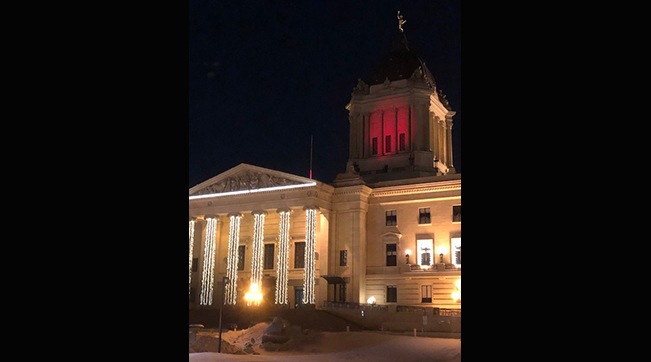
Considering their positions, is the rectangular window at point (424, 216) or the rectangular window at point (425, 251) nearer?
the rectangular window at point (425, 251)

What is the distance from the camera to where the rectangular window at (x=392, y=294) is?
5631 cm

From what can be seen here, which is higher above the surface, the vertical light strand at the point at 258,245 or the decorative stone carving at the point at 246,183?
the decorative stone carving at the point at 246,183

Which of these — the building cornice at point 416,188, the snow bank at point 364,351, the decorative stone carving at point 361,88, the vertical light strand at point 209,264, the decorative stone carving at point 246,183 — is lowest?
the snow bank at point 364,351

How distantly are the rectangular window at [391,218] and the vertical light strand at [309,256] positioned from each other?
680 centimetres

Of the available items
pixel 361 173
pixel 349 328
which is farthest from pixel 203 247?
pixel 349 328

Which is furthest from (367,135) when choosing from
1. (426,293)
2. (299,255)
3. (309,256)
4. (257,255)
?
(426,293)

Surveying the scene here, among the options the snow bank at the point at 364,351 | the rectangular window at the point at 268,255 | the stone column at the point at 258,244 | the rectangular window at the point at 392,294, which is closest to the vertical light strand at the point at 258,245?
the stone column at the point at 258,244

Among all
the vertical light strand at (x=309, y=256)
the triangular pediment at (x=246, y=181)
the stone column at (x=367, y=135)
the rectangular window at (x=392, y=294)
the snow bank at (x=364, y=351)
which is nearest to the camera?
the snow bank at (x=364, y=351)

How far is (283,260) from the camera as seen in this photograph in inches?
2281

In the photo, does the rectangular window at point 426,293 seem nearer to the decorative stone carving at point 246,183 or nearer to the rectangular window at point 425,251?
the rectangular window at point 425,251

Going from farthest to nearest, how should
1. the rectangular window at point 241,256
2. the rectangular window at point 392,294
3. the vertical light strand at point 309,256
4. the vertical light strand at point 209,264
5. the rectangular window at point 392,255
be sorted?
1. the rectangular window at point 241,256
2. the vertical light strand at point 209,264
3. the rectangular window at point 392,255
4. the rectangular window at point 392,294
5. the vertical light strand at point 309,256

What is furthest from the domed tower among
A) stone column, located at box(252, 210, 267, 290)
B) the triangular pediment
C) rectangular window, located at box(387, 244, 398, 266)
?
stone column, located at box(252, 210, 267, 290)

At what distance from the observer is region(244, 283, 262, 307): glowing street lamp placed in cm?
5619
